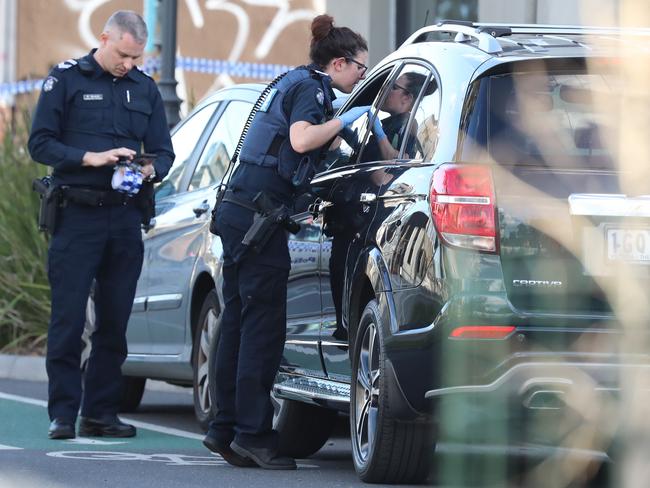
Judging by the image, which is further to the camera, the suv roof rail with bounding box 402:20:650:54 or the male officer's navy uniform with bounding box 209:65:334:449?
the male officer's navy uniform with bounding box 209:65:334:449

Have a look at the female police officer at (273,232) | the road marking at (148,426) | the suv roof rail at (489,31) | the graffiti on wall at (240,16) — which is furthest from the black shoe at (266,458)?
the graffiti on wall at (240,16)

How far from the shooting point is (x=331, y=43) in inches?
249

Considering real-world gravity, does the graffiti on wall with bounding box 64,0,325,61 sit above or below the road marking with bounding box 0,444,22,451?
above

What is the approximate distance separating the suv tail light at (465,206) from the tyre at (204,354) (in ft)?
9.70

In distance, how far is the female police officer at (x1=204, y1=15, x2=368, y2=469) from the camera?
6141 mm

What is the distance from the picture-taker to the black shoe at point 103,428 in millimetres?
7508

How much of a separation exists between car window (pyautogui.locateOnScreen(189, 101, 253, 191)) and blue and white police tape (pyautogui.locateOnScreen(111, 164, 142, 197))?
2.95 feet

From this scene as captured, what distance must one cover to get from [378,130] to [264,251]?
26.3 inches

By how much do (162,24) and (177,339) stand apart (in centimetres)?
495

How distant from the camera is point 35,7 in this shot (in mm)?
23000

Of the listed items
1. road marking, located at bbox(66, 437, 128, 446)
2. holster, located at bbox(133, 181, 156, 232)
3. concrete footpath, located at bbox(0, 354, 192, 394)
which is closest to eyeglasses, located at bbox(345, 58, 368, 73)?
holster, located at bbox(133, 181, 156, 232)

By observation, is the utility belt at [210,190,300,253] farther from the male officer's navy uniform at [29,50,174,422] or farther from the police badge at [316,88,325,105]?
the male officer's navy uniform at [29,50,174,422]

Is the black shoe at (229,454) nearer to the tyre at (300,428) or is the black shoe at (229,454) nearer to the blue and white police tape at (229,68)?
the tyre at (300,428)

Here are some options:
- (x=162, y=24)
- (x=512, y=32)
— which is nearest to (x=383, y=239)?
(x=512, y=32)
